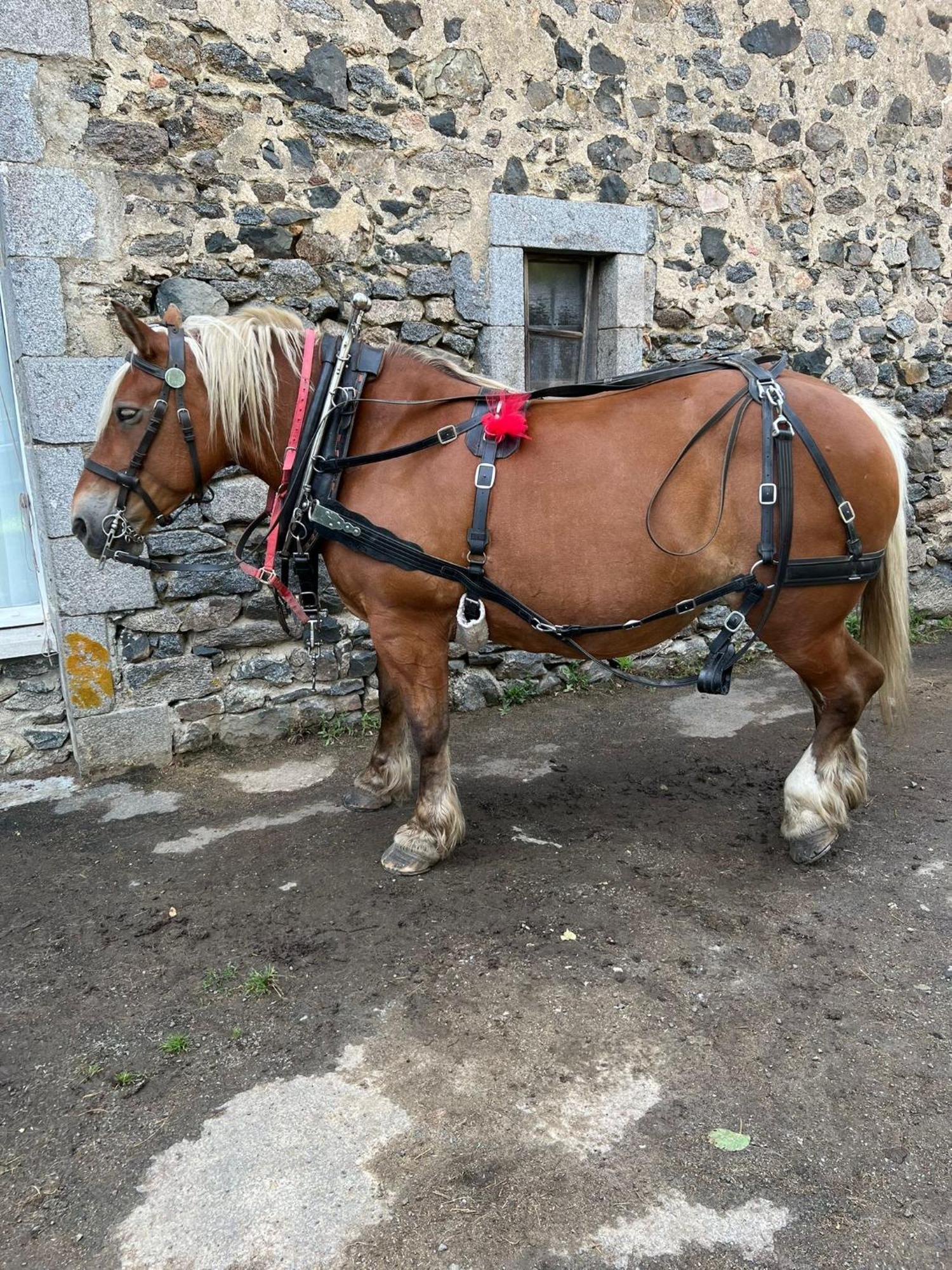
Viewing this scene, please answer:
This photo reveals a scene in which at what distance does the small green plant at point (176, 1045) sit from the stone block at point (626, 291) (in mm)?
4260

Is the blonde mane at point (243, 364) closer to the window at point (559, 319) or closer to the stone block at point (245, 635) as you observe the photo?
the stone block at point (245, 635)

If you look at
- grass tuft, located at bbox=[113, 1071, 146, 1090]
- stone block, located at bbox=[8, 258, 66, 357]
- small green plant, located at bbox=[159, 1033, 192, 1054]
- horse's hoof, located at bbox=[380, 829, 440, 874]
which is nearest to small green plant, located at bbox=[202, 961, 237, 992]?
small green plant, located at bbox=[159, 1033, 192, 1054]

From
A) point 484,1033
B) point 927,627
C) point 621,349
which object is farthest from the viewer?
point 927,627

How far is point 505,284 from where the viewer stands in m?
4.61

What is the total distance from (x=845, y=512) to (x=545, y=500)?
3.31 feet

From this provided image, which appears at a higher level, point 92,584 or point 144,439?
point 144,439

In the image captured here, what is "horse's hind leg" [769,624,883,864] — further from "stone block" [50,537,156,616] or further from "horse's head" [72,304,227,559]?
"stone block" [50,537,156,616]

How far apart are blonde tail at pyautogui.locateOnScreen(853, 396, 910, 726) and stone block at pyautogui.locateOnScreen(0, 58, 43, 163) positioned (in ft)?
11.5

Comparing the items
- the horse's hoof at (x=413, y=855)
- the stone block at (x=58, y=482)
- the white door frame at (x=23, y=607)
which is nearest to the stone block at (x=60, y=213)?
the white door frame at (x=23, y=607)

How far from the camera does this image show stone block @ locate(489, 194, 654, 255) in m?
4.54

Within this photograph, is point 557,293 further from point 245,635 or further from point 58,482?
point 58,482

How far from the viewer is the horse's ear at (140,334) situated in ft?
8.87

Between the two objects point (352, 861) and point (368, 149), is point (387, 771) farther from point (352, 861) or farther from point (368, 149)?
point (368, 149)

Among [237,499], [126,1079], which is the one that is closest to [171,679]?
[237,499]
